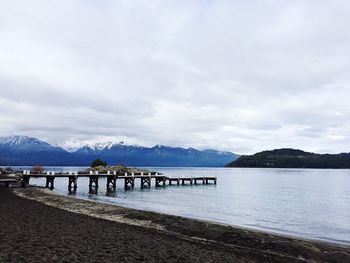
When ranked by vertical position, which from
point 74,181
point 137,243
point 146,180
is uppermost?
point 74,181

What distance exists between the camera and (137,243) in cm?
1656

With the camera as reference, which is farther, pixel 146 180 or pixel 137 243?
pixel 146 180

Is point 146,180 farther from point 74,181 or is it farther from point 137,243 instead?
point 137,243

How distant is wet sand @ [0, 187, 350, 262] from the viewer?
13281mm

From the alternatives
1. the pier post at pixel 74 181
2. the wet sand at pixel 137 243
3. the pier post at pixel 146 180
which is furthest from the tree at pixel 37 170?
the wet sand at pixel 137 243

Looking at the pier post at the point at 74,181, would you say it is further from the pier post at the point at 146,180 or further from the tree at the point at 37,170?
the pier post at the point at 146,180

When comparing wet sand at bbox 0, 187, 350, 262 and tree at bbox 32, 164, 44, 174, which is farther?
tree at bbox 32, 164, 44, 174

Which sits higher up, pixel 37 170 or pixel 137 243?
pixel 37 170

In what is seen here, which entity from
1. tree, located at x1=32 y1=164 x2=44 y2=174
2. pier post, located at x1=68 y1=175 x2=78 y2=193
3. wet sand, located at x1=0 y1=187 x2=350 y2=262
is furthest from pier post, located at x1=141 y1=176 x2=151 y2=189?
wet sand, located at x1=0 y1=187 x2=350 y2=262

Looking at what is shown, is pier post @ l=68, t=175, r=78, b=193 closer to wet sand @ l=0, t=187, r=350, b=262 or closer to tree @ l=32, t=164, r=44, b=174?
tree @ l=32, t=164, r=44, b=174

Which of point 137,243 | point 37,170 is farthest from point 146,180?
point 137,243

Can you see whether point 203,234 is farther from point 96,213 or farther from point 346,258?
point 96,213

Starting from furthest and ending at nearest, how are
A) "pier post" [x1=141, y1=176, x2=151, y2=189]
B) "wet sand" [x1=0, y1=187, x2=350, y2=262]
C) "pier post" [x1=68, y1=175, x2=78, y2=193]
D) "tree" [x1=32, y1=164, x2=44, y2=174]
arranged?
"pier post" [x1=141, y1=176, x2=151, y2=189]
"tree" [x1=32, y1=164, x2=44, y2=174]
"pier post" [x1=68, y1=175, x2=78, y2=193]
"wet sand" [x1=0, y1=187, x2=350, y2=262]

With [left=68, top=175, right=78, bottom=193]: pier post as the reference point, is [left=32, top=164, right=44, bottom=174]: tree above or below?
above
